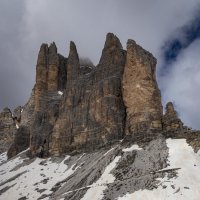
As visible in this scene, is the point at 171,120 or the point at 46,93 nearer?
the point at 171,120

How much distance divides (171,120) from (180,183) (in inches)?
825

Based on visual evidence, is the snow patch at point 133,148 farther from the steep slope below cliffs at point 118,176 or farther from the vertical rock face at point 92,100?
the vertical rock face at point 92,100

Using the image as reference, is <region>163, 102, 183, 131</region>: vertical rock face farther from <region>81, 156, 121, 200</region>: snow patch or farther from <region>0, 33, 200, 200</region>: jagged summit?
<region>81, 156, 121, 200</region>: snow patch

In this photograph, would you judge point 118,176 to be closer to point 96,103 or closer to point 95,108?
point 95,108

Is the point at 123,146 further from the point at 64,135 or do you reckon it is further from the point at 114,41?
the point at 114,41

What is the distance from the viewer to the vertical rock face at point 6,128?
134 m

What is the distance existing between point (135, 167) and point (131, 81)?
924 inches

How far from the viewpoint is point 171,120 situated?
224 feet

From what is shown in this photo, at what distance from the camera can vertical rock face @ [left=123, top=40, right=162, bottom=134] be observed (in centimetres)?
7138

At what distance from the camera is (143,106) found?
73.2m

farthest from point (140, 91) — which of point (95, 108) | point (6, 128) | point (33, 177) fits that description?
point (6, 128)

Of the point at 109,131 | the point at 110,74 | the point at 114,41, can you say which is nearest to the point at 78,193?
the point at 109,131

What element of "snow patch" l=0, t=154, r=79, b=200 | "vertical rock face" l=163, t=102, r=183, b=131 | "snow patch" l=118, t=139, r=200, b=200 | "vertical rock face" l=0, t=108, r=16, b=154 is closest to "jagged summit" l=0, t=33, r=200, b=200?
"vertical rock face" l=163, t=102, r=183, b=131

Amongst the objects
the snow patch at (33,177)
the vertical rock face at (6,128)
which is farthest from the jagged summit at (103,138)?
the vertical rock face at (6,128)
